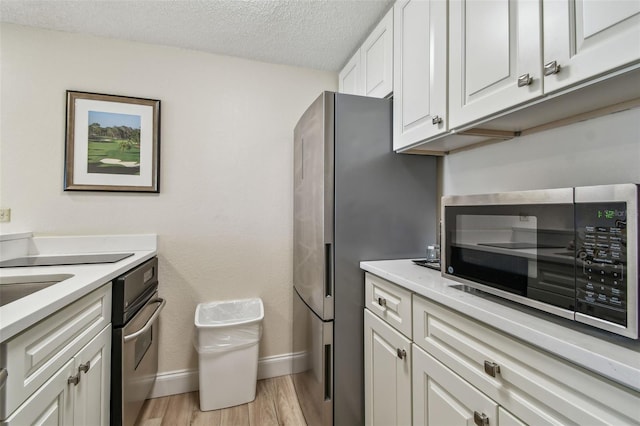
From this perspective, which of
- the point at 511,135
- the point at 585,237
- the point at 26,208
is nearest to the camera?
the point at 585,237

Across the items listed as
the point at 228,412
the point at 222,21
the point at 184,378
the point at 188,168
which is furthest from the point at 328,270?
the point at 222,21

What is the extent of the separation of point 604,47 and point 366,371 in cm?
146

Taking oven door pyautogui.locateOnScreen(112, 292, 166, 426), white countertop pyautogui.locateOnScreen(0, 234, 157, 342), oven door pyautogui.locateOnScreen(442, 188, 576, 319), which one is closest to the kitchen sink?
white countertop pyautogui.locateOnScreen(0, 234, 157, 342)

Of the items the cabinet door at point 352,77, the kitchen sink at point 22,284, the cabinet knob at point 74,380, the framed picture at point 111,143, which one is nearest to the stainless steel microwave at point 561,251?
the cabinet door at point 352,77

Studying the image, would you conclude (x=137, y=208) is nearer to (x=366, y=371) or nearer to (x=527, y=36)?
(x=366, y=371)

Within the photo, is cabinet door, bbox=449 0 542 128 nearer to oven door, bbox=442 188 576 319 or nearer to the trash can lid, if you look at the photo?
oven door, bbox=442 188 576 319

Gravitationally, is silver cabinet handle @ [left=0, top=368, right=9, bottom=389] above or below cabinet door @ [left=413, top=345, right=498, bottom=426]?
above

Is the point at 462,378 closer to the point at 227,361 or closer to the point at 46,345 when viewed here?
the point at 46,345

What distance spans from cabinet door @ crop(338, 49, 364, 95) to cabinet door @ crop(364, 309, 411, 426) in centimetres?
144

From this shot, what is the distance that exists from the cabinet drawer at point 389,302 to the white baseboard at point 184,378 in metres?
0.86

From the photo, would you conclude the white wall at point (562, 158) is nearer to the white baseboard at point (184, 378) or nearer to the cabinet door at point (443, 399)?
the cabinet door at point (443, 399)

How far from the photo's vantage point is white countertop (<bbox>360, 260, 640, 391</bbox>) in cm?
50

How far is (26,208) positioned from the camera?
168 cm

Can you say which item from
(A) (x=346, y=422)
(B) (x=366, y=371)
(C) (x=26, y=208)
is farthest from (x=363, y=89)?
(C) (x=26, y=208)
